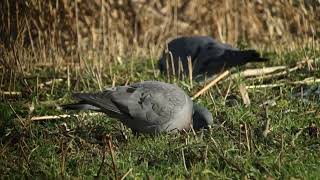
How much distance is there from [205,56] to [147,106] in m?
2.68

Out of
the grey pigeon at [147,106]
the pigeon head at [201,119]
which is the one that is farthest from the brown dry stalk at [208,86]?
the grey pigeon at [147,106]

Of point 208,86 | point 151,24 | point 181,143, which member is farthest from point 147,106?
point 151,24

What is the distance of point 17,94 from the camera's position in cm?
698

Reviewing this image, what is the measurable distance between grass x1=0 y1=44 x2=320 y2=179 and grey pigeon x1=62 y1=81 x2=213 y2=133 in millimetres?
93

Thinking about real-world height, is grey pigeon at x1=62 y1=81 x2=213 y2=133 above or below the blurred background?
above

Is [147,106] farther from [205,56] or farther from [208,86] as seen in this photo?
[205,56]

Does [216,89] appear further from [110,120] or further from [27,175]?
[27,175]

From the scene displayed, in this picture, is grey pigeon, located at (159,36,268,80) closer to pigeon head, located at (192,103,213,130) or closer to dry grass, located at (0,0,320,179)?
dry grass, located at (0,0,320,179)

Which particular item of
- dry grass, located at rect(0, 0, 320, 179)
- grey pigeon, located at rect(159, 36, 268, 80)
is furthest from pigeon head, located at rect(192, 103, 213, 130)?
grey pigeon, located at rect(159, 36, 268, 80)

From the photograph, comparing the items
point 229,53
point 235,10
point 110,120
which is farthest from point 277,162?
point 235,10

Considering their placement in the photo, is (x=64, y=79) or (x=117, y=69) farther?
(x=117, y=69)

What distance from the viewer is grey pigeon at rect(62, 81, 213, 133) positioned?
5.13m

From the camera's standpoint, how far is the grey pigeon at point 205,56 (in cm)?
723

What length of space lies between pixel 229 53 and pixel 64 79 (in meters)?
1.75
